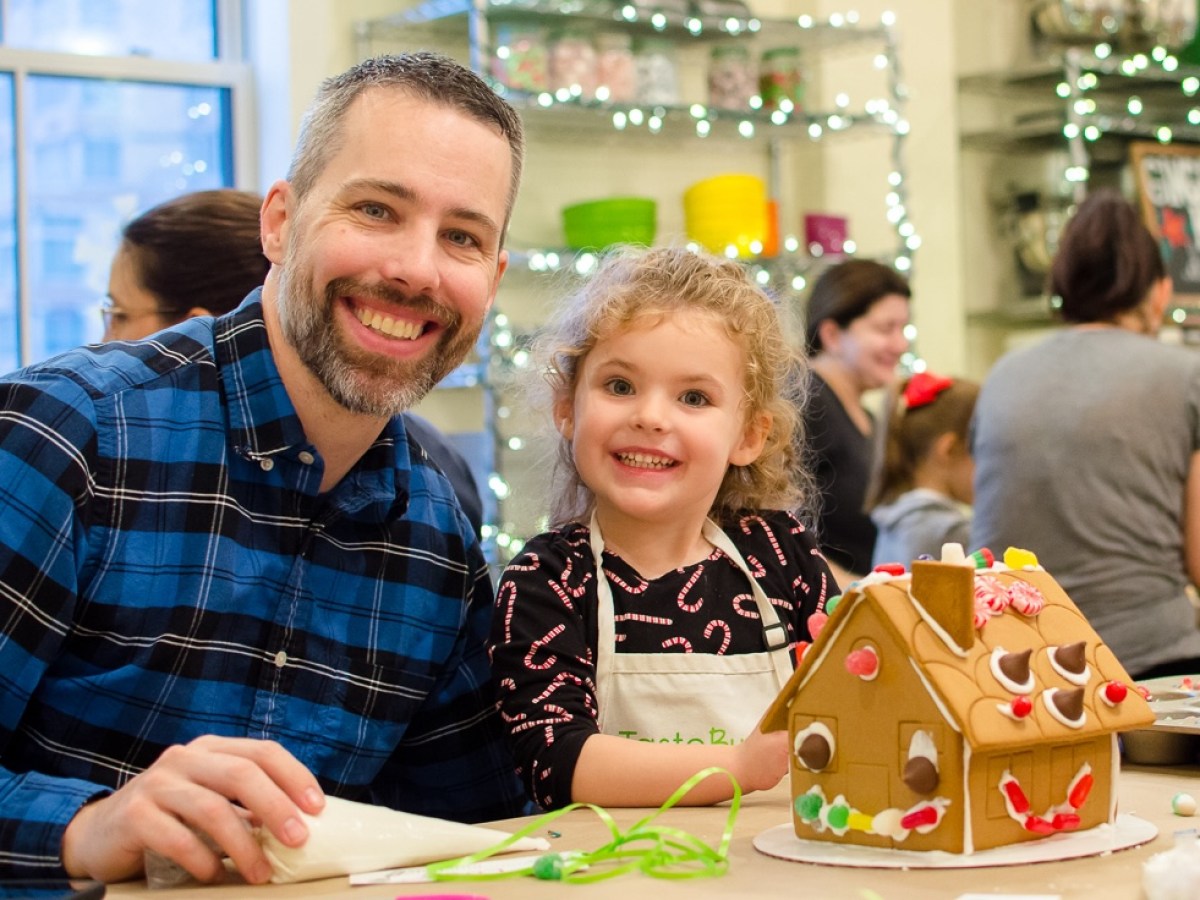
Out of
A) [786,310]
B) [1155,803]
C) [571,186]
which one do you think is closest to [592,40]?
[571,186]

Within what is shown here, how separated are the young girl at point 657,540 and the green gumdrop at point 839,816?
11.3 inches

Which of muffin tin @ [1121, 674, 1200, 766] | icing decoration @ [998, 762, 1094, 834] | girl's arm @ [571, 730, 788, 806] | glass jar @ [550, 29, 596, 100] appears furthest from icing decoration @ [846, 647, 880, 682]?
glass jar @ [550, 29, 596, 100]

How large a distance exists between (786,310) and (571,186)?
268 centimetres

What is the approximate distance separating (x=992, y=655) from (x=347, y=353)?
0.67 m

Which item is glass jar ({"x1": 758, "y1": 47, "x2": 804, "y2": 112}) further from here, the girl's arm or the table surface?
the table surface

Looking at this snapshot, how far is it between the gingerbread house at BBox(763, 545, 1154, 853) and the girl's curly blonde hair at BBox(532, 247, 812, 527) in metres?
0.53

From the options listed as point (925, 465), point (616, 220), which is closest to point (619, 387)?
point (925, 465)

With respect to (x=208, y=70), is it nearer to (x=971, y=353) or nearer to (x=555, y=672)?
(x=971, y=353)

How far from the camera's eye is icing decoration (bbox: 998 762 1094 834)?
3.35ft

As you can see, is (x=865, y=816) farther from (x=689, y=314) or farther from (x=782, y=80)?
(x=782, y=80)

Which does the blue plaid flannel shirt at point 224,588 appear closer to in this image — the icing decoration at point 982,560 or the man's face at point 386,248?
the man's face at point 386,248

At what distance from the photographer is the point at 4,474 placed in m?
1.26

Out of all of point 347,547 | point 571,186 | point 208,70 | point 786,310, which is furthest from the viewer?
point 571,186

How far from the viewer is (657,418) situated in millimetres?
1484
